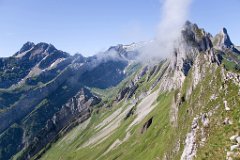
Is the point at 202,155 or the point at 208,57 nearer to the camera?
the point at 202,155

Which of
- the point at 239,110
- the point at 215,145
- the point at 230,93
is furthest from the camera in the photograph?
the point at 230,93

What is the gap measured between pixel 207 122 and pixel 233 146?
2083cm

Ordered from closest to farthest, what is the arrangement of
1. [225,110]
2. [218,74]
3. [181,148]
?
[225,110]
[181,148]
[218,74]

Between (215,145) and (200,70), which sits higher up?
(200,70)

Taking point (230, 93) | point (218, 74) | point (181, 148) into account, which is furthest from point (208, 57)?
point (230, 93)

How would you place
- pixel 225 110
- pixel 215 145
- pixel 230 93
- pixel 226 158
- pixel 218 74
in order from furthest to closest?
pixel 218 74, pixel 230 93, pixel 225 110, pixel 215 145, pixel 226 158

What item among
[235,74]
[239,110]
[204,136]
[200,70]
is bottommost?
[204,136]

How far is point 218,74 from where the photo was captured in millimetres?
96438

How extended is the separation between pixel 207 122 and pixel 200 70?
95.1 meters

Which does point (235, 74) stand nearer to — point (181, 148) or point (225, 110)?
point (225, 110)

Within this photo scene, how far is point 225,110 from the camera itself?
63031 millimetres

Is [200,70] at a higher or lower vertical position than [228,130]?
higher

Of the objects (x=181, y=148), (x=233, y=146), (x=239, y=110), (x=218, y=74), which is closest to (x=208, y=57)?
(x=218, y=74)

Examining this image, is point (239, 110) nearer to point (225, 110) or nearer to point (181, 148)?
point (225, 110)
